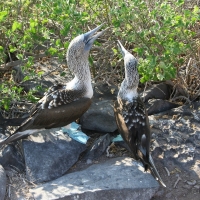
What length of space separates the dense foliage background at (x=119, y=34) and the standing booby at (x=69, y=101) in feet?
0.55

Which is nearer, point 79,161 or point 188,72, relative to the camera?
point 79,161

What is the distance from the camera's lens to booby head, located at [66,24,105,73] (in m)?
4.18

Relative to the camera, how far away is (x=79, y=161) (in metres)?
4.41

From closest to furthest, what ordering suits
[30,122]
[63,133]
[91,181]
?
[91,181], [30,122], [63,133]

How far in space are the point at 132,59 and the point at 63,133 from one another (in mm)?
1185

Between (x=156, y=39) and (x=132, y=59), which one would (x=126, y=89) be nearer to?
(x=132, y=59)

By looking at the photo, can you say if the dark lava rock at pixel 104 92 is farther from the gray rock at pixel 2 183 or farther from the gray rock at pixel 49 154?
the gray rock at pixel 2 183

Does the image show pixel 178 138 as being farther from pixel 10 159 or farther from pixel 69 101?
pixel 10 159

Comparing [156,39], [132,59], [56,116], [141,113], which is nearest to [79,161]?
[56,116]

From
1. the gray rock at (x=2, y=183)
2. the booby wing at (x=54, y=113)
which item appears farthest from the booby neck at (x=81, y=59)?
the gray rock at (x=2, y=183)

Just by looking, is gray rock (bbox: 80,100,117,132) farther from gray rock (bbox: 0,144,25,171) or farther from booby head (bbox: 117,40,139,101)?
gray rock (bbox: 0,144,25,171)

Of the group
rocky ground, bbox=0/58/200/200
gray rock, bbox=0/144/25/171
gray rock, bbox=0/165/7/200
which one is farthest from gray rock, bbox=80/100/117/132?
gray rock, bbox=0/165/7/200

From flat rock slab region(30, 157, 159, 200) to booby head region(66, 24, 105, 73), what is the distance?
116 centimetres

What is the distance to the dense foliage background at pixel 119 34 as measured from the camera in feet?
12.9
